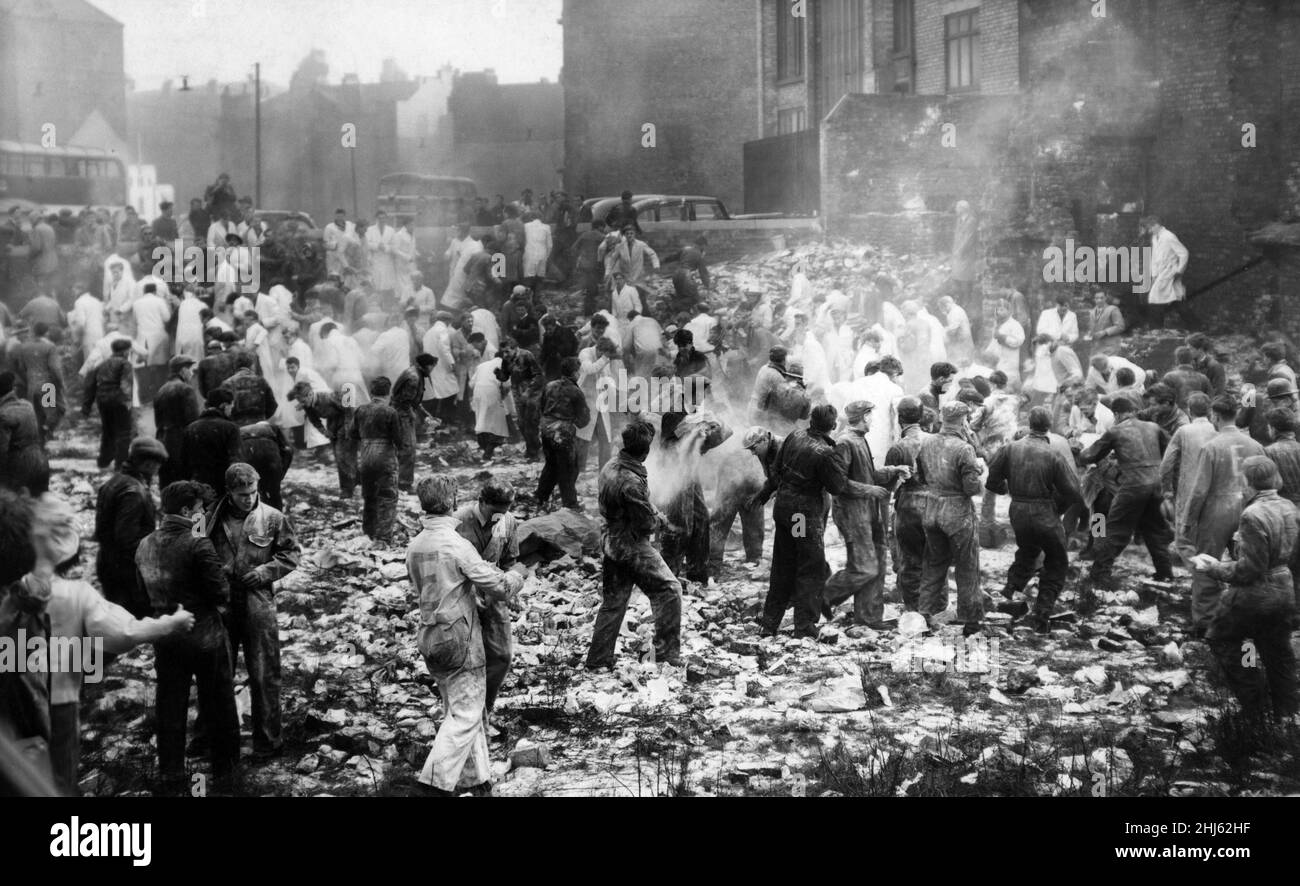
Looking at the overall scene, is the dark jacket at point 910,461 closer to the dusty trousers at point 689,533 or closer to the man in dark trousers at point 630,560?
the dusty trousers at point 689,533

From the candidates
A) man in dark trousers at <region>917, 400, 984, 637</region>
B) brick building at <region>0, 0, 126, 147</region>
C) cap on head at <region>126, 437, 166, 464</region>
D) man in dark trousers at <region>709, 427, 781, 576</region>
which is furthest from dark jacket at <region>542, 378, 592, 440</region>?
brick building at <region>0, 0, 126, 147</region>

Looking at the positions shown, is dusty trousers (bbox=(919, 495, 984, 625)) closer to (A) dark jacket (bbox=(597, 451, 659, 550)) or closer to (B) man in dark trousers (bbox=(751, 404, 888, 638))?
(B) man in dark trousers (bbox=(751, 404, 888, 638))

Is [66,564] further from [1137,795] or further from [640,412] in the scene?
[640,412]

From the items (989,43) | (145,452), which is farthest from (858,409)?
(989,43)

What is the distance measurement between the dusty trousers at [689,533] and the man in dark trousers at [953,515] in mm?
1957

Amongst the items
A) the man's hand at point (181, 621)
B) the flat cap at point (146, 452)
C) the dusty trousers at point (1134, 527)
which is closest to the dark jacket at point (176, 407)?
the flat cap at point (146, 452)

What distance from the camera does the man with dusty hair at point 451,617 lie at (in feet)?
22.3

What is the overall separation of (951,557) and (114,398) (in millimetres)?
8746

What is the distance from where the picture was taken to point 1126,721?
834 centimetres

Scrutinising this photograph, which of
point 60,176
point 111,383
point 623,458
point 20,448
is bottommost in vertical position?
point 623,458

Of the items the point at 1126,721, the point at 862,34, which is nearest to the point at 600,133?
the point at 862,34

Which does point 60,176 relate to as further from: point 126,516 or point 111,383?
point 126,516

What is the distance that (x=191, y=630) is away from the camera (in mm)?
6984

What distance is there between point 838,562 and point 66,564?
6.90 m
